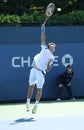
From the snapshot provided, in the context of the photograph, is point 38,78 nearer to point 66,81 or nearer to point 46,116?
point 46,116

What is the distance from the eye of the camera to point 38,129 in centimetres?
875

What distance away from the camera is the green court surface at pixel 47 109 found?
10.7 m

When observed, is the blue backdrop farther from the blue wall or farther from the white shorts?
the white shorts

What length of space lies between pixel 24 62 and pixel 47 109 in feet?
6.75

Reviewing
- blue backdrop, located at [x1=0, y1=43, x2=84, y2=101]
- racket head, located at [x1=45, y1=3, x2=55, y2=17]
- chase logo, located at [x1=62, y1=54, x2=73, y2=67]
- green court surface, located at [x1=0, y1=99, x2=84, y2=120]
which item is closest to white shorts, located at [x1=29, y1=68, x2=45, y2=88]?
green court surface, located at [x1=0, y1=99, x2=84, y2=120]

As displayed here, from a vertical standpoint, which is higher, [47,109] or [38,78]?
[38,78]

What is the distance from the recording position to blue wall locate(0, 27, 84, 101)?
13.0m

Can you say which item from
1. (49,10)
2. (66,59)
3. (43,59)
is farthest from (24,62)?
(43,59)

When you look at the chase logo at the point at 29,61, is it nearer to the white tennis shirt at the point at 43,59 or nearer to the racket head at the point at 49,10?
the racket head at the point at 49,10

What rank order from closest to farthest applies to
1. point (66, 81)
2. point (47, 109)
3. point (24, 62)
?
point (47, 109), point (24, 62), point (66, 81)

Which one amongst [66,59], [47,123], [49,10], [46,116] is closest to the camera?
[47,123]

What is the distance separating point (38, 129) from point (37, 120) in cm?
102

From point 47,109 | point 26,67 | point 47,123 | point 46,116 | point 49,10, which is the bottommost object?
point 47,109

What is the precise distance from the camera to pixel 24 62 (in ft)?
43.2
